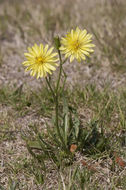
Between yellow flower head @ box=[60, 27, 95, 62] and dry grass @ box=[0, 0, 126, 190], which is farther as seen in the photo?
dry grass @ box=[0, 0, 126, 190]

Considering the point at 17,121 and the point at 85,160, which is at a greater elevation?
the point at 17,121

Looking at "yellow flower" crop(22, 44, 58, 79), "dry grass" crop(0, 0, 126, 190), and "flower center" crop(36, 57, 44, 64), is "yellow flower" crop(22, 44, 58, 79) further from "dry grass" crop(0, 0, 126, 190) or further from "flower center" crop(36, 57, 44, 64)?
"dry grass" crop(0, 0, 126, 190)

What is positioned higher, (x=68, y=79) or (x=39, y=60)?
(x=68, y=79)

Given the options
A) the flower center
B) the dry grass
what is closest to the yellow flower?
the flower center

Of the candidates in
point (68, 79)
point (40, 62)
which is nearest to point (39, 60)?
point (40, 62)

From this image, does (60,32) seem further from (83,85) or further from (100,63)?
(83,85)

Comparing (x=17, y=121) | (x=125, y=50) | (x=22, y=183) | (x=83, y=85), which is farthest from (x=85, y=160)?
(x=125, y=50)

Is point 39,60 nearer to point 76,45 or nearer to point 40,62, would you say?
point 40,62

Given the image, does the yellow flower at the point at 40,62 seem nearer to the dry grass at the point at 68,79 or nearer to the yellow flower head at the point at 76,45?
the yellow flower head at the point at 76,45
